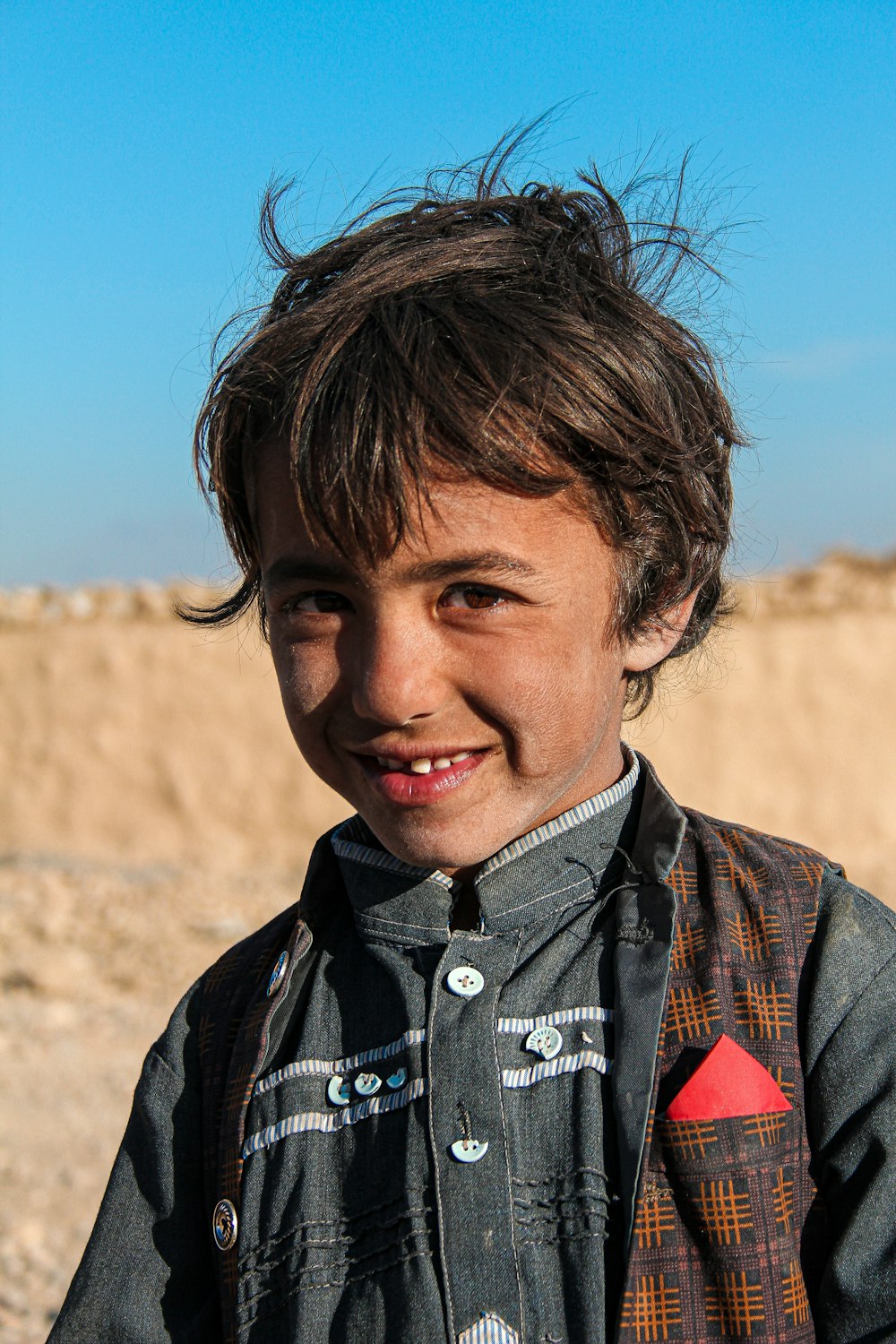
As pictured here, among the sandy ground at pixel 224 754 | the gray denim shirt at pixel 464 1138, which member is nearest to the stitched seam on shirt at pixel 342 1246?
the gray denim shirt at pixel 464 1138

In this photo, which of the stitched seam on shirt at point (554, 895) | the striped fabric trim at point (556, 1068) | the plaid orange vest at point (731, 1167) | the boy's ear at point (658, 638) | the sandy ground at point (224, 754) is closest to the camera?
the plaid orange vest at point (731, 1167)

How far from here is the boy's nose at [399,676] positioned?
122 cm

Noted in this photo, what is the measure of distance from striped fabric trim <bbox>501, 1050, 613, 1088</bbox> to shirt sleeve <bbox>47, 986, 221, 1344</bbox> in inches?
15.7

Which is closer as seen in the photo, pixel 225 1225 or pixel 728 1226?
pixel 728 1226

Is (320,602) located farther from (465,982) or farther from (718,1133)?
(718,1133)

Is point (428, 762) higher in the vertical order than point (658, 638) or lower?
lower

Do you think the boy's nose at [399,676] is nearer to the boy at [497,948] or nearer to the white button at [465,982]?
the boy at [497,948]

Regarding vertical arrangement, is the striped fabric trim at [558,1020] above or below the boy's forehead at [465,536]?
below

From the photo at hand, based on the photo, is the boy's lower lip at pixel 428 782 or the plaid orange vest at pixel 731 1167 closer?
the plaid orange vest at pixel 731 1167

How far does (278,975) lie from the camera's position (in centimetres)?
142

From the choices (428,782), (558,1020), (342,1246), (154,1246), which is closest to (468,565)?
(428,782)

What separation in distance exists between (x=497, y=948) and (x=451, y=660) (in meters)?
0.33

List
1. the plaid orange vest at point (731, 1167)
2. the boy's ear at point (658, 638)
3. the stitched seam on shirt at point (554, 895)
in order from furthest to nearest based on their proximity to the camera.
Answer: the boy's ear at point (658, 638), the stitched seam on shirt at point (554, 895), the plaid orange vest at point (731, 1167)

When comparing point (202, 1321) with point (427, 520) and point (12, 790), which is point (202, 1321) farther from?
point (12, 790)
